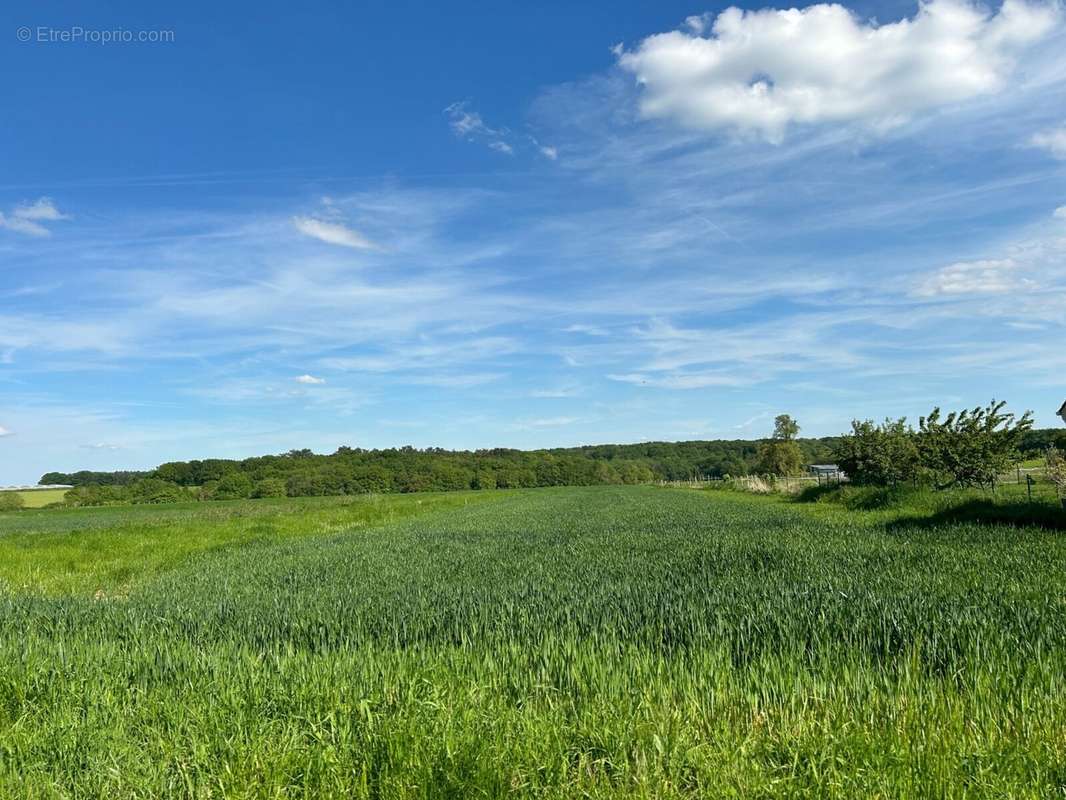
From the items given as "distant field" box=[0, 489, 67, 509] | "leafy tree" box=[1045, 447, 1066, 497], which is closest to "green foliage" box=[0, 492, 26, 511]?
"distant field" box=[0, 489, 67, 509]

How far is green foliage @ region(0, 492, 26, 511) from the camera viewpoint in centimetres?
9274

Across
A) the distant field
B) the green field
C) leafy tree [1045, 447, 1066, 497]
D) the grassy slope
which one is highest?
leafy tree [1045, 447, 1066, 497]

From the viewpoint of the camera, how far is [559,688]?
4984 mm

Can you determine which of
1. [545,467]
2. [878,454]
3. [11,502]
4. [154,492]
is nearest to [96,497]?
[154,492]

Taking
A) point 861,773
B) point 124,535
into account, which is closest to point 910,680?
point 861,773

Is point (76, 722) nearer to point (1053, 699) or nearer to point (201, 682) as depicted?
point (201, 682)

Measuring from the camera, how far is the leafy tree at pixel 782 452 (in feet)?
311

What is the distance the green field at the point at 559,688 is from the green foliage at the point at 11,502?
106 meters

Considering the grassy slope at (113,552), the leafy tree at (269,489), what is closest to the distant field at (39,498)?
the leafy tree at (269,489)

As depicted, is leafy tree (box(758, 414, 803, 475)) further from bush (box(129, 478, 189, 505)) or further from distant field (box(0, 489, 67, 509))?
distant field (box(0, 489, 67, 509))

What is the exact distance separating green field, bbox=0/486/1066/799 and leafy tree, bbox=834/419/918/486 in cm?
2916

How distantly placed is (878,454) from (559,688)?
38383 mm

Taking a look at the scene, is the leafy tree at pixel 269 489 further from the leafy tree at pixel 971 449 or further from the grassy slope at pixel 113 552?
the leafy tree at pixel 971 449

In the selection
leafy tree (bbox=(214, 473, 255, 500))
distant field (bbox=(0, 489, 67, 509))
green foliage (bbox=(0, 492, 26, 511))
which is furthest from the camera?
leafy tree (bbox=(214, 473, 255, 500))
